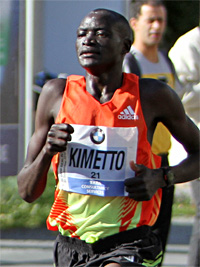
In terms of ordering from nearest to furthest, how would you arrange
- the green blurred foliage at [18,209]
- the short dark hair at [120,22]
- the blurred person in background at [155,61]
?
1. the short dark hair at [120,22]
2. the blurred person in background at [155,61]
3. the green blurred foliage at [18,209]

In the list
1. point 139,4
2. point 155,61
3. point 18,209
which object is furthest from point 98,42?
point 18,209

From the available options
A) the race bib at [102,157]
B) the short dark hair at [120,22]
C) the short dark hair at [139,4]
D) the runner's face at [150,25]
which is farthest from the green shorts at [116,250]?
the short dark hair at [139,4]

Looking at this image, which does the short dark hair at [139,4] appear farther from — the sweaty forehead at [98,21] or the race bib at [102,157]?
the race bib at [102,157]

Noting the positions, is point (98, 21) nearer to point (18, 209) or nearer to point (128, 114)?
point (128, 114)

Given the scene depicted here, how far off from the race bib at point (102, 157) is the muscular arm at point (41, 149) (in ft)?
0.44

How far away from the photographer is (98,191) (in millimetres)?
3238

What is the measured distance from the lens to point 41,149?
3404mm

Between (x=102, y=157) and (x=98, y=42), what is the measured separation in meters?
0.51

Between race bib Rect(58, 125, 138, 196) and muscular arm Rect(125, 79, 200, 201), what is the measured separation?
67mm

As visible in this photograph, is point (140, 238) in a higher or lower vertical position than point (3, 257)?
higher

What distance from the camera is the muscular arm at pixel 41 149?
3.27 m

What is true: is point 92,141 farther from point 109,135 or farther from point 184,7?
point 184,7

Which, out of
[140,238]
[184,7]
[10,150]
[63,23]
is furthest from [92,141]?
Answer: [184,7]

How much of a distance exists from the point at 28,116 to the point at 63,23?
105 inches
